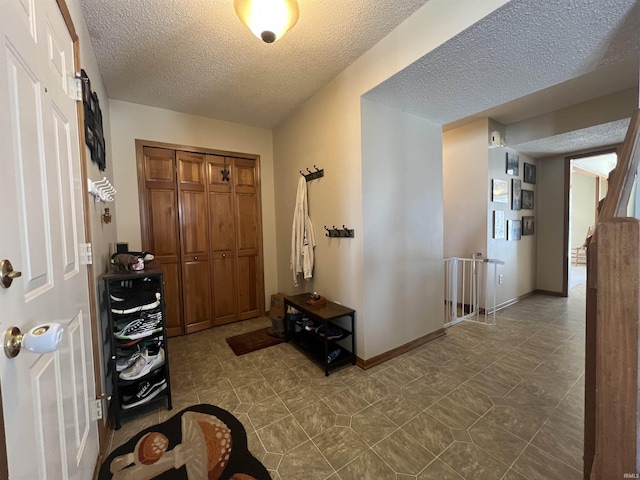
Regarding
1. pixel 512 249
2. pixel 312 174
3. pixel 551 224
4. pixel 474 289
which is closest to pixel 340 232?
pixel 312 174

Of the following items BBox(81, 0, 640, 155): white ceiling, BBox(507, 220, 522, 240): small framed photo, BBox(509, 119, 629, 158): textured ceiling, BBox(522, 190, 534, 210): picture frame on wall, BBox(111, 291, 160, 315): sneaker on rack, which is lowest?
BBox(111, 291, 160, 315): sneaker on rack

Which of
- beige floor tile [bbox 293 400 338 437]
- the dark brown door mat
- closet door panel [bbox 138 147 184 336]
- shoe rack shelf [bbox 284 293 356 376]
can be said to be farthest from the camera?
closet door panel [bbox 138 147 184 336]

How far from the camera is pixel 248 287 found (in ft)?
11.9

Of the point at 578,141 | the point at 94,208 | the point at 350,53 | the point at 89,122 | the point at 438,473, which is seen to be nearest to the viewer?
the point at 438,473

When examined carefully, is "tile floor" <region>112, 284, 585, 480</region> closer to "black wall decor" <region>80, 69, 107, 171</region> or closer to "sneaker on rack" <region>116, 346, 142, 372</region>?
"sneaker on rack" <region>116, 346, 142, 372</region>

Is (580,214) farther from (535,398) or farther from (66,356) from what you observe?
(66,356)

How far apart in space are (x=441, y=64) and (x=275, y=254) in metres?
2.96

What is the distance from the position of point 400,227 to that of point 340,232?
62 centimetres

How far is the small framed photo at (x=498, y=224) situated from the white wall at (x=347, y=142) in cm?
224

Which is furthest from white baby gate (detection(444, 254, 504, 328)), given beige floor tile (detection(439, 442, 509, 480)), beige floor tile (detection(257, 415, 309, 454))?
beige floor tile (detection(257, 415, 309, 454))

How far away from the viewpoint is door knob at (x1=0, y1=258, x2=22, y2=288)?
61 cm

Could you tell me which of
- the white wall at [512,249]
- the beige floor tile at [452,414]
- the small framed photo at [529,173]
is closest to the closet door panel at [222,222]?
the beige floor tile at [452,414]

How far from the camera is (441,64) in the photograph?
1.82 metres

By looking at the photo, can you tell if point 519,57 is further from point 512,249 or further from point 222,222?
point 222,222
